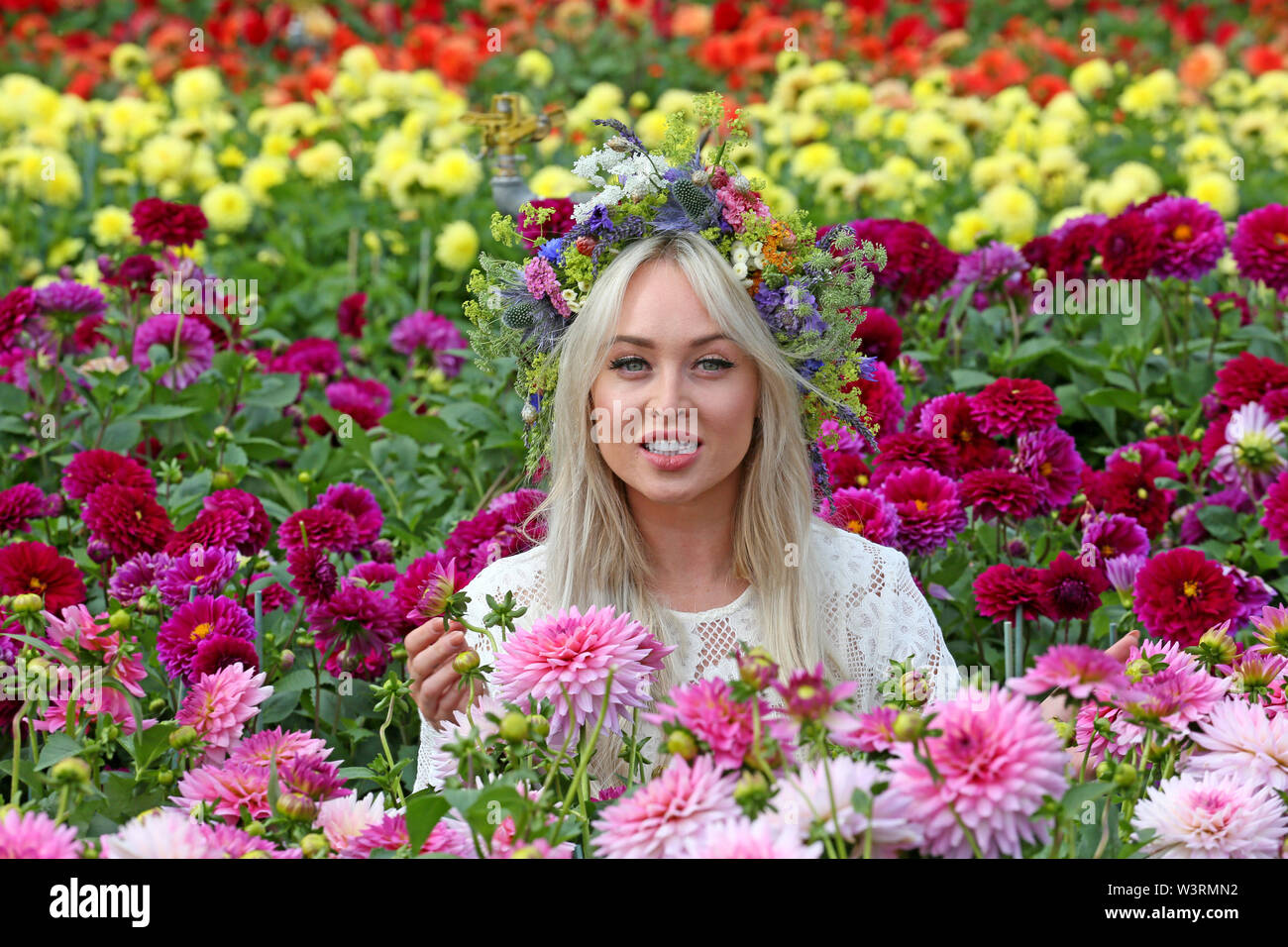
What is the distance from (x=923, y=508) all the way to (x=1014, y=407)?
24 centimetres

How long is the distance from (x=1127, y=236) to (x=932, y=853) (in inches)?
83.3

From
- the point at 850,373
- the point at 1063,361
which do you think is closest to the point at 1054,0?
the point at 1063,361

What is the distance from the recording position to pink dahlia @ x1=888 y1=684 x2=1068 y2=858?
95 centimetres

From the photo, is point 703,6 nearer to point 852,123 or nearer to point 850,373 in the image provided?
point 852,123

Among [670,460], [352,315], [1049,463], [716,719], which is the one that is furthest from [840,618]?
[352,315]

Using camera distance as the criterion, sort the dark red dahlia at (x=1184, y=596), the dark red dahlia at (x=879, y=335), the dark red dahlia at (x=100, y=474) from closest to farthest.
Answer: the dark red dahlia at (x=1184, y=596) < the dark red dahlia at (x=100, y=474) < the dark red dahlia at (x=879, y=335)

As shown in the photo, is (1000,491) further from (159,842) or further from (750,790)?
(159,842)

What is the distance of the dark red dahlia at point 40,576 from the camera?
1875mm

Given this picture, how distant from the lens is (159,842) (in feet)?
3.34

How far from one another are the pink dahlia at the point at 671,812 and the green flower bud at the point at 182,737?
0.50 meters

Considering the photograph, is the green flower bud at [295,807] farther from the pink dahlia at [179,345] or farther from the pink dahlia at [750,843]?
the pink dahlia at [179,345]

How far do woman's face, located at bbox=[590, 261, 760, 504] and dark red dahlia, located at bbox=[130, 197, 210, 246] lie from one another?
5.25 ft

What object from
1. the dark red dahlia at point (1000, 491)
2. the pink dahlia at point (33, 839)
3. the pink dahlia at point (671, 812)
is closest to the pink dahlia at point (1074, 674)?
the pink dahlia at point (671, 812)

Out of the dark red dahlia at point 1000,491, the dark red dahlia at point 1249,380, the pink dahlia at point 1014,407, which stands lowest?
the dark red dahlia at point 1000,491
